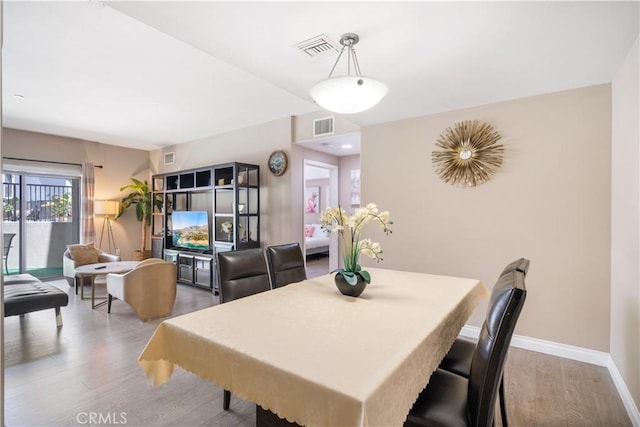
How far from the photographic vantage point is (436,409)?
1328 mm

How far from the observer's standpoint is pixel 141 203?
6.37m

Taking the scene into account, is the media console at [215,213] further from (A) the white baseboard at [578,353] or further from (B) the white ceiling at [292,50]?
(A) the white baseboard at [578,353]

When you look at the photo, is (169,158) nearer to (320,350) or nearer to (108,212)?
(108,212)

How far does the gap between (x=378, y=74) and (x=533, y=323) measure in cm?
262

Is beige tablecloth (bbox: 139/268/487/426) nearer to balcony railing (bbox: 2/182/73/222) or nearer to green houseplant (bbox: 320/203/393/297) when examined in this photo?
green houseplant (bbox: 320/203/393/297)

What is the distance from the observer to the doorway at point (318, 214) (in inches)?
245

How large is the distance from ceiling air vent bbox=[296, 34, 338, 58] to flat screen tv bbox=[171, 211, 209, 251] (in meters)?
3.79

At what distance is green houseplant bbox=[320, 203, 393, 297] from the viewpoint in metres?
1.91

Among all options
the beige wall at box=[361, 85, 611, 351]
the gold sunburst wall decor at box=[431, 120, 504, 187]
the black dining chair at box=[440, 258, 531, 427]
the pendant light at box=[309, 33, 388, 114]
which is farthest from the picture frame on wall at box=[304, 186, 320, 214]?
the black dining chair at box=[440, 258, 531, 427]

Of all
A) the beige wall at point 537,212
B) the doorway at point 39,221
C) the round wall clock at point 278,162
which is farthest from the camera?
the doorway at point 39,221

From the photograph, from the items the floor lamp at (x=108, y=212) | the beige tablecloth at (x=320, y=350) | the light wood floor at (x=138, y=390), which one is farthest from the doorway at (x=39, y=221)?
the beige tablecloth at (x=320, y=350)

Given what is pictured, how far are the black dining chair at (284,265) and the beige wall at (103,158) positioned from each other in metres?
5.43

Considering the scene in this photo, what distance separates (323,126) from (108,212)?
458cm

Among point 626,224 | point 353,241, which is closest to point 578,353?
point 626,224
